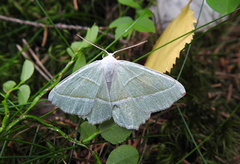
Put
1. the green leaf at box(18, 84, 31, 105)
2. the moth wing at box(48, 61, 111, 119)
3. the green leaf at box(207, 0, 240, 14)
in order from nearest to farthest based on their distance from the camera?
the green leaf at box(207, 0, 240, 14)
the moth wing at box(48, 61, 111, 119)
the green leaf at box(18, 84, 31, 105)

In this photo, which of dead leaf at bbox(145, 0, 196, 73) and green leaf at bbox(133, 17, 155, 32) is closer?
dead leaf at bbox(145, 0, 196, 73)

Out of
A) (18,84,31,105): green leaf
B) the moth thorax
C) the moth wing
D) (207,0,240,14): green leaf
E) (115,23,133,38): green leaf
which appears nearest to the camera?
(207,0,240,14): green leaf

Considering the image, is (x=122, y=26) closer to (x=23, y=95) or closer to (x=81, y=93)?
(x=81, y=93)

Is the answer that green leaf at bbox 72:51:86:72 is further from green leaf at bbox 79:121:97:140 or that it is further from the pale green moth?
green leaf at bbox 79:121:97:140

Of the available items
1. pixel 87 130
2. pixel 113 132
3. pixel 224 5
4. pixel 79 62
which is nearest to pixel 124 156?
pixel 113 132

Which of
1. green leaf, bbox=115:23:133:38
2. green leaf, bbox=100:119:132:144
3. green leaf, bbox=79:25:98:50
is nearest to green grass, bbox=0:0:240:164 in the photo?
green leaf, bbox=100:119:132:144

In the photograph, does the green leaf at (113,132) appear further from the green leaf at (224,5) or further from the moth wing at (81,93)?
the green leaf at (224,5)

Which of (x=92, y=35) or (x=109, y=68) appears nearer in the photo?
(x=109, y=68)
